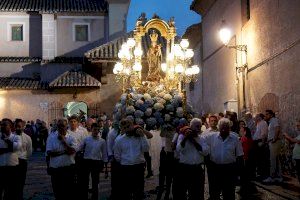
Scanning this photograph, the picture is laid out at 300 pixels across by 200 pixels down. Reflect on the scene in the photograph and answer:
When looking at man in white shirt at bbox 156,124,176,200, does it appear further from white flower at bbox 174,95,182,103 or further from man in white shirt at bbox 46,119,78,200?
man in white shirt at bbox 46,119,78,200

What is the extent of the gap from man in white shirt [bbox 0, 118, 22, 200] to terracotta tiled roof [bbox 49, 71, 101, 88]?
2294 cm

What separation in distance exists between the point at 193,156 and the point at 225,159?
583 mm

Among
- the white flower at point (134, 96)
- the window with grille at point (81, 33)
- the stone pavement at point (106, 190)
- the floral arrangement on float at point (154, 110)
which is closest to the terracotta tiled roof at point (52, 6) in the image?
the window with grille at point (81, 33)

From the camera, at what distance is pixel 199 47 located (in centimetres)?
2969

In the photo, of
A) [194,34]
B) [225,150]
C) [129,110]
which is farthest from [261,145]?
[194,34]

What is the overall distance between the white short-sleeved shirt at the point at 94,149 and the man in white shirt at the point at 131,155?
6.10 ft

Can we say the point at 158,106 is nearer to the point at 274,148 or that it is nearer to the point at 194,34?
the point at 274,148

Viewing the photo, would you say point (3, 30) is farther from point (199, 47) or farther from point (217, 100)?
point (217, 100)

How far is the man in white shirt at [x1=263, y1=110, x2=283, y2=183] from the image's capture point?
14.1 meters

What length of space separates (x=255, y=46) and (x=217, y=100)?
6.64m

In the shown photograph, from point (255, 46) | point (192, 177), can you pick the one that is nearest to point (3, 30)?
point (255, 46)

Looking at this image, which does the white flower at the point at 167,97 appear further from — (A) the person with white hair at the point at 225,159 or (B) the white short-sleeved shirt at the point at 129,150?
(A) the person with white hair at the point at 225,159

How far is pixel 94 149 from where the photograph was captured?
12.3 m

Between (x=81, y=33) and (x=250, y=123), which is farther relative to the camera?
(x=81, y=33)
